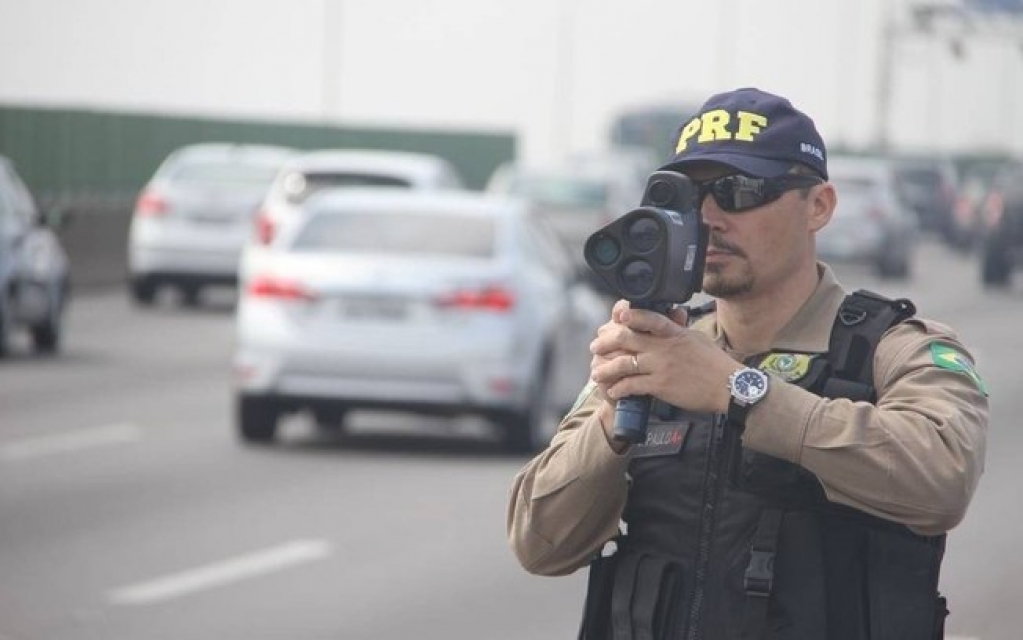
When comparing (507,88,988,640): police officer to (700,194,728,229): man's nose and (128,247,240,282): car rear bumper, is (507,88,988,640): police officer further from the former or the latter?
(128,247,240,282): car rear bumper

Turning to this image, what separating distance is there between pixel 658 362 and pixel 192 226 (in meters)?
26.9

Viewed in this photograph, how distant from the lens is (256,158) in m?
33.1

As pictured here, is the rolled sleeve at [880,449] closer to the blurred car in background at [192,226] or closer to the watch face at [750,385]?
the watch face at [750,385]

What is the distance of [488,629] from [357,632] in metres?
0.53

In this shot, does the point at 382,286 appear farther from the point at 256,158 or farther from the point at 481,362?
the point at 256,158

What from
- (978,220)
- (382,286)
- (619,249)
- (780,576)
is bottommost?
(978,220)

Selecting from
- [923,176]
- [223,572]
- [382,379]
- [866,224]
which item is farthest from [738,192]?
[923,176]

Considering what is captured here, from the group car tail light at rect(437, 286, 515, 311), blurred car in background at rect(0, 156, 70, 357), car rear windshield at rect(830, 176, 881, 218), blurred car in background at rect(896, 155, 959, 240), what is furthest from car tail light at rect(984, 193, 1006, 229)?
car tail light at rect(437, 286, 515, 311)

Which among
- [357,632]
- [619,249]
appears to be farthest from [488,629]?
[619,249]

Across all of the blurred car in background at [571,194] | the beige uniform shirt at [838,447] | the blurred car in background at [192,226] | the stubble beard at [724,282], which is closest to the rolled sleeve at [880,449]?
the beige uniform shirt at [838,447]

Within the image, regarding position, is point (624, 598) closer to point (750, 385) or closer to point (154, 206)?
point (750, 385)

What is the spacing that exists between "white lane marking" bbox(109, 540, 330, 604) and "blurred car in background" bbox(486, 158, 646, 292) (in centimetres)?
2200

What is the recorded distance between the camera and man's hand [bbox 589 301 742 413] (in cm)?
405

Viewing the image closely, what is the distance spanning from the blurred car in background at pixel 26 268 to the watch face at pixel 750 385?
61.0ft
